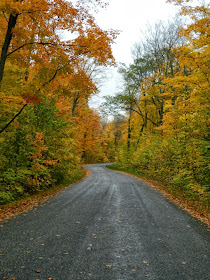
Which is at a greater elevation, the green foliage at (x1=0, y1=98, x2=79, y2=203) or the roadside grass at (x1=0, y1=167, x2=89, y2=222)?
the green foliage at (x1=0, y1=98, x2=79, y2=203)

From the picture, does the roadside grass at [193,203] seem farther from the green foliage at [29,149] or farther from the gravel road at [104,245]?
the green foliage at [29,149]

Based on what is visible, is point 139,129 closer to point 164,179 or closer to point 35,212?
point 164,179

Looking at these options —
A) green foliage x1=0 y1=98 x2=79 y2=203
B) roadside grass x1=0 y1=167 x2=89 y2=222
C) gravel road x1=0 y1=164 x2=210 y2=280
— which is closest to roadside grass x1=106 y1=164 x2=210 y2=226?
gravel road x1=0 y1=164 x2=210 y2=280

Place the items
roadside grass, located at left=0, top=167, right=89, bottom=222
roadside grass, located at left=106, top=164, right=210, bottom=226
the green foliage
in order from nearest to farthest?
roadside grass, located at left=0, top=167, right=89, bottom=222
roadside grass, located at left=106, top=164, right=210, bottom=226
the green foliage

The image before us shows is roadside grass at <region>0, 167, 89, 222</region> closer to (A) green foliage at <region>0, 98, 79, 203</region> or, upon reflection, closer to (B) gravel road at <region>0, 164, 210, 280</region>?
(A) green foliage at <region>0, 98, 79, 203</region>

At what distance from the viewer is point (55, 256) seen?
12.4 ft

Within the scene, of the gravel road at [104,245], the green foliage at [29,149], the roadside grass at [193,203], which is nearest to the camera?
the gravel road at [104,245]

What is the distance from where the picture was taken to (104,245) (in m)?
4.31

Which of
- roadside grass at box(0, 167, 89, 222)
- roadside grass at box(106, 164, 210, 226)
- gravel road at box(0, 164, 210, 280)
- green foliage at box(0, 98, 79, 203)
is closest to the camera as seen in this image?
gravel road at box(0, 164, 210, 280)

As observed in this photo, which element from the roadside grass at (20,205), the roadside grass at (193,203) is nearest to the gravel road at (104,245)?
the roadside grass at (20,205)

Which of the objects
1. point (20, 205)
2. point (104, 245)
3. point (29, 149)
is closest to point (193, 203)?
point (104, 245)

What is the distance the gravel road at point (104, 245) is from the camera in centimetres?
333

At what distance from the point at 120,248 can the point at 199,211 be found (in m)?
4.52

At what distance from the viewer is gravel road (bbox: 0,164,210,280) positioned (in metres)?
3.33
